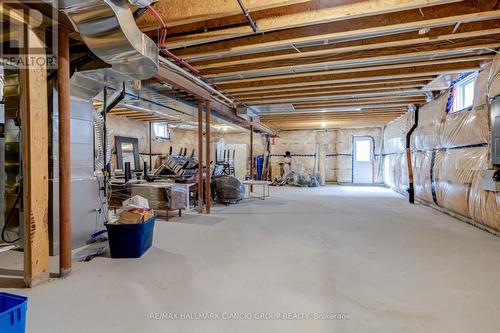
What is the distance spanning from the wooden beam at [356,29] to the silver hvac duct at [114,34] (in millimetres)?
855

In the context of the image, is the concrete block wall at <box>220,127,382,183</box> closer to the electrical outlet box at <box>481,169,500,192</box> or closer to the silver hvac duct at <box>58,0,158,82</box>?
the electrical outlet box at <box>481,169,500,192</box>

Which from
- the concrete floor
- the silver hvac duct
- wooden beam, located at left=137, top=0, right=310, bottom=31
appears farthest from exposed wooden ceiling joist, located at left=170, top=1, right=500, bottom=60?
the concrete floor

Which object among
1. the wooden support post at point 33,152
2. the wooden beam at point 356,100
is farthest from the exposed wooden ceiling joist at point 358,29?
the wooden beam at point 356,100

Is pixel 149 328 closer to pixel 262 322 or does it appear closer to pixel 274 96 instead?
pixel 262 322

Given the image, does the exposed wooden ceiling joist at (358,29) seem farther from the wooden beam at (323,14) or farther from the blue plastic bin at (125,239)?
the blue plastic bin at (125,239)

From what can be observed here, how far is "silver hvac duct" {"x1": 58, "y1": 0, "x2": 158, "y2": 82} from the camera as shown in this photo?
1.87 m

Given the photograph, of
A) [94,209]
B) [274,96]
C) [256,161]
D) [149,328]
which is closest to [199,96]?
[274,96]

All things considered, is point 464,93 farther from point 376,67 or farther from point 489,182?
point 489,182

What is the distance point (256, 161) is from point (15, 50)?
9815mm

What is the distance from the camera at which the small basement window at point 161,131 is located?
10211 mm

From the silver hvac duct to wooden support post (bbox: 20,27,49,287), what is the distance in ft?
1.35

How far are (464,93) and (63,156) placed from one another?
5658mm

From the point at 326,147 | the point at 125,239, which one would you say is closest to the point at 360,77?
the point at 125,239

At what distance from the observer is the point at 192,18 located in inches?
104
